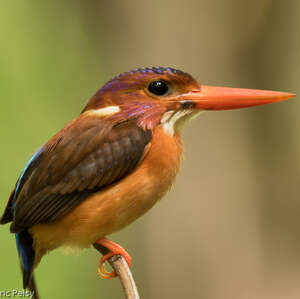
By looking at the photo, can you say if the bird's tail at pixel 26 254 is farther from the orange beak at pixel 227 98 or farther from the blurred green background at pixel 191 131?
the blurred green background at pixel 191 131

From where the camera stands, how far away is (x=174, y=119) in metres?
2.20

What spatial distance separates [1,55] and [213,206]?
102 inches

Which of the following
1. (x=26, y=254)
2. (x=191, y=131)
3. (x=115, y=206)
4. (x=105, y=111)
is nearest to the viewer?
(x=115, y=206)

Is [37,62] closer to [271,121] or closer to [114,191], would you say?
[271,121]

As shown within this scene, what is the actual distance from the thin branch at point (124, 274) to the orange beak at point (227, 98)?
67cm

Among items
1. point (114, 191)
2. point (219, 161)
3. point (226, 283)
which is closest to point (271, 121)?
point (219, 161)

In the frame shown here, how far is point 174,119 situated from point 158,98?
105 millimetres

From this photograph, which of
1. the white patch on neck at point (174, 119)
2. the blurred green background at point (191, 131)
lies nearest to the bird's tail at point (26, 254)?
the white patch on neck at point (174, 119)

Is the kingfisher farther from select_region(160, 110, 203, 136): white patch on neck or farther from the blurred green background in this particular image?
the blurred green background

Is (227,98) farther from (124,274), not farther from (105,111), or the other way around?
(124,274)

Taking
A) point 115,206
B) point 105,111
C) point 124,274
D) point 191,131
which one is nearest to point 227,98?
point 105,111

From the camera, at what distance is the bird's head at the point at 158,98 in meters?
2.17

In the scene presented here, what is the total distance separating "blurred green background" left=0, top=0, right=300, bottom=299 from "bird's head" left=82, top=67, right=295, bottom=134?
242 cm

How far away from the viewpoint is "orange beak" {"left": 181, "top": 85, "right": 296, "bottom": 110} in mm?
2055
